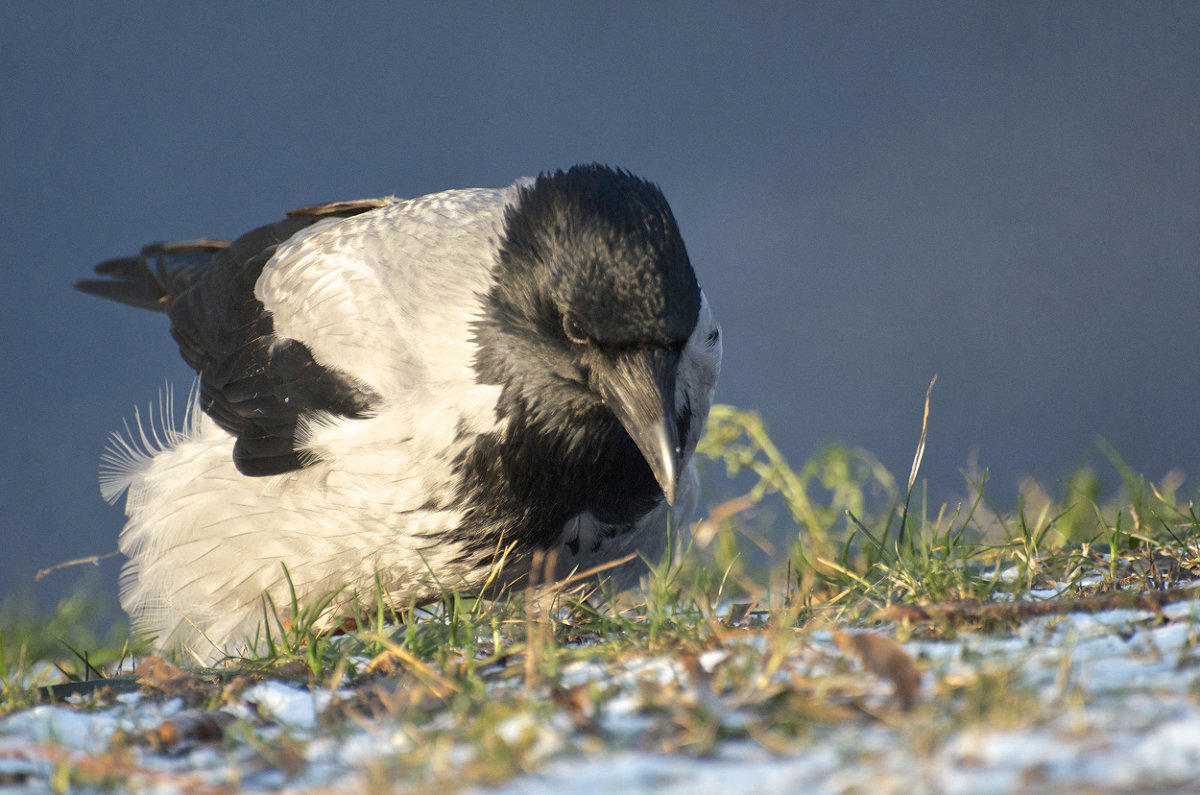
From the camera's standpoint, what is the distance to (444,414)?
3705mm

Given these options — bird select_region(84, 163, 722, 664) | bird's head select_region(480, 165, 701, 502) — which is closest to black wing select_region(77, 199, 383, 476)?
bird select_region(84, 163, 722, 664)

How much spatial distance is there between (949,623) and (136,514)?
3.82 metres

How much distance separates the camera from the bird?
132 inches

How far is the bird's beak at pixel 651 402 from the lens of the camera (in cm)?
324

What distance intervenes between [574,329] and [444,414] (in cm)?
→ 61

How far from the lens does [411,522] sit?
3.75 meters

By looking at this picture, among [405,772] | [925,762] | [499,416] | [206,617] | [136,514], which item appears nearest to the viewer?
[925,762]

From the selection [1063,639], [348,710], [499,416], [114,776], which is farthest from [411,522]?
[1063,639]

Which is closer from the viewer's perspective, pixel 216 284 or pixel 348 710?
pixel 348 710

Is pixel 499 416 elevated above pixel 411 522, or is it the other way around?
pixel 499 416

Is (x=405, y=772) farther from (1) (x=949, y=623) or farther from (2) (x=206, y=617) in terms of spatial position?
(2) (x=206, y=617)

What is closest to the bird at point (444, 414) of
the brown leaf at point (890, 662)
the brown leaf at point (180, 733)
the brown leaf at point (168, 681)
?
the brown leaf at point (168, 681)

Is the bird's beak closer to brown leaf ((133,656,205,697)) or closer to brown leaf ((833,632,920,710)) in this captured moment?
brown leaf ((833,632,920,710))

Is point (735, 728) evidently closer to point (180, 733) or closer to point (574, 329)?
point (180, 733)
